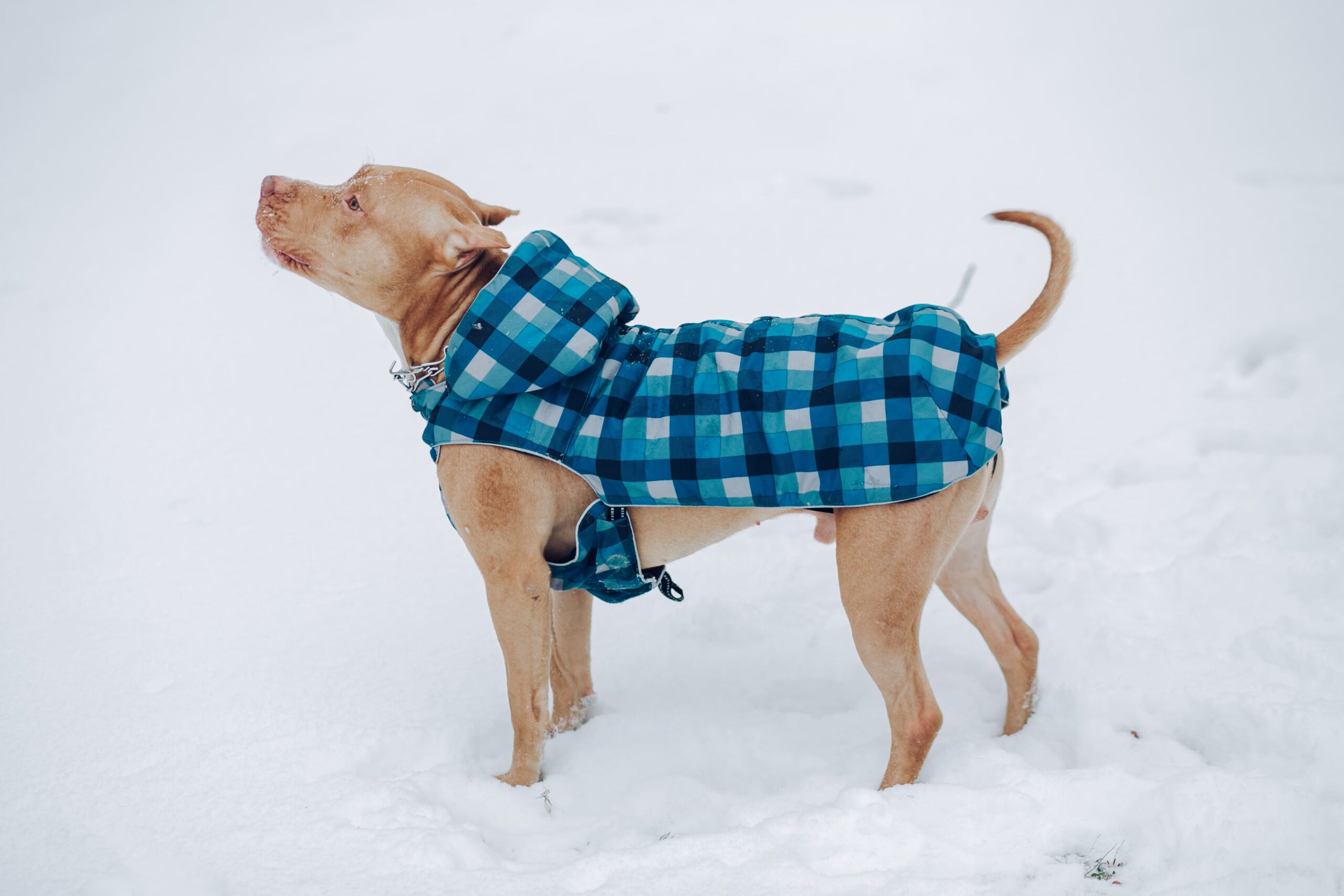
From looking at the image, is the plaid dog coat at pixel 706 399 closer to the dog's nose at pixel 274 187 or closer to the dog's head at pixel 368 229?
the dog's head at pixel 368 229

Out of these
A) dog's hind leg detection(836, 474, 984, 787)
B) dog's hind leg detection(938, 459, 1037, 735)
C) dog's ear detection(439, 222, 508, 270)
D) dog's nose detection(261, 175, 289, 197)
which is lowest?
dog's hind leg detection(938, 459, 1037, 735)

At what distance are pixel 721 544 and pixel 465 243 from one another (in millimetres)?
2276

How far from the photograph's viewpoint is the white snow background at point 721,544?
2498 millimetres

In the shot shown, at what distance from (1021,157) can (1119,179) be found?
30.7 inches

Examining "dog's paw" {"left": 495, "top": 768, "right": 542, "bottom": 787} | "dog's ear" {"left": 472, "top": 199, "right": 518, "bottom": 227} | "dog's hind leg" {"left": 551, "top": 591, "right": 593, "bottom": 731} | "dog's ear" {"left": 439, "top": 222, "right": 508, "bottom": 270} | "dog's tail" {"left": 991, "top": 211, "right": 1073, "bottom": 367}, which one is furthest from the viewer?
"dog's hind leg" {"left": 551, "top": 591, "right": 593, "bottom": 731}

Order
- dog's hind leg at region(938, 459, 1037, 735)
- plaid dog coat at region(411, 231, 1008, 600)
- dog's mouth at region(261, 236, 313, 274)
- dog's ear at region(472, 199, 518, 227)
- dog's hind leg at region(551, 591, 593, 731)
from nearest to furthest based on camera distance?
plaid dog coat at region(411, 231, 1008, 600), dog's mouth at region(261, 236, 313, 274), dog's ear at region(472, 199, 518, 227), dog's hind leg at region(938, 459, 1037, 735), dog's hind leg at region(551, 591, 593, 731)

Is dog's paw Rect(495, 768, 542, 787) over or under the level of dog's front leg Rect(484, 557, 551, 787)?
under

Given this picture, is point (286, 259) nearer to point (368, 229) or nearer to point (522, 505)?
point (368, 229)

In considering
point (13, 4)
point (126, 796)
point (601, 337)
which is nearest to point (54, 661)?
point (126, 796)

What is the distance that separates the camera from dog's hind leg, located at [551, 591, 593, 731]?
335cm

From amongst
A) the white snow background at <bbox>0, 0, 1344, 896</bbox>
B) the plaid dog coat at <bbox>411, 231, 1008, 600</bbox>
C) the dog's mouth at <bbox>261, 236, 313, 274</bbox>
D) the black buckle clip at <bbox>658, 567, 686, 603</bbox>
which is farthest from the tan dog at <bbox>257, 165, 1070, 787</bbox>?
the white snow background at <bbox>0, 0, 1344, 896</bbox>

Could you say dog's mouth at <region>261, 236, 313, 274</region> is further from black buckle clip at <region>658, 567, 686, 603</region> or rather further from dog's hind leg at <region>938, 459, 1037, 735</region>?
dog's hind leg at <region>938, 459, 1037, 735</region>

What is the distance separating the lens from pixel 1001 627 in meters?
3.18

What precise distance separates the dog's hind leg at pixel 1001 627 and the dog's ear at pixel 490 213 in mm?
2040
